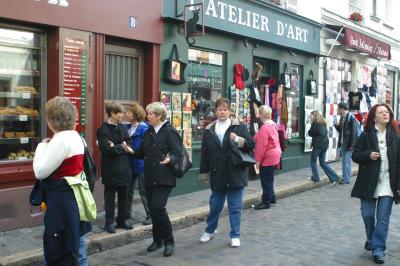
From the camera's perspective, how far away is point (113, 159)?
6195mm

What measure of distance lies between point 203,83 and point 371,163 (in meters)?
4.95

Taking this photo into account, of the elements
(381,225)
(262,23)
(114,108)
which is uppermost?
(262,23)

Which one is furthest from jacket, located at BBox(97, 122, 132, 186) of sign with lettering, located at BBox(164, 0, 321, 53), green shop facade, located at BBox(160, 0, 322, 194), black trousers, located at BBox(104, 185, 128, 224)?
sign with lettering, located at BBox(164, 0, 321, 53)

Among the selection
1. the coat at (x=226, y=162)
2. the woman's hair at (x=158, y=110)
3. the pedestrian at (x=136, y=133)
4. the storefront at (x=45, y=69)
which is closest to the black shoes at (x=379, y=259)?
the coat at (x=226, y=162)

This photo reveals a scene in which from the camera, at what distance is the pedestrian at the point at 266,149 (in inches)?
323

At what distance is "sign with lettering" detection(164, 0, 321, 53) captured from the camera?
9.85 metres

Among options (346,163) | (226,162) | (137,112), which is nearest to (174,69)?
(137,112)

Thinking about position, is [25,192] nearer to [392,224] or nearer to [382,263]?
[382,263]

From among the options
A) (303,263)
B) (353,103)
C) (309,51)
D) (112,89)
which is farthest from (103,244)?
(353,103)

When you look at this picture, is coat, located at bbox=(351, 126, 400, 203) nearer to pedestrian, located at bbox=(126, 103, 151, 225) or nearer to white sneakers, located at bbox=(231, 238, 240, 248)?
white sneakers, located at bbox=(231, 238, 240, 248)

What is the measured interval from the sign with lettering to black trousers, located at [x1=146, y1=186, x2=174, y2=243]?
161 inches

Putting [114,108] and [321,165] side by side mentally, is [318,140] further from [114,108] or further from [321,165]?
[114,108]

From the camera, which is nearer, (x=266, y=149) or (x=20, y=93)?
(x=20, y=93)

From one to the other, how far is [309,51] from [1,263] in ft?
33.3
